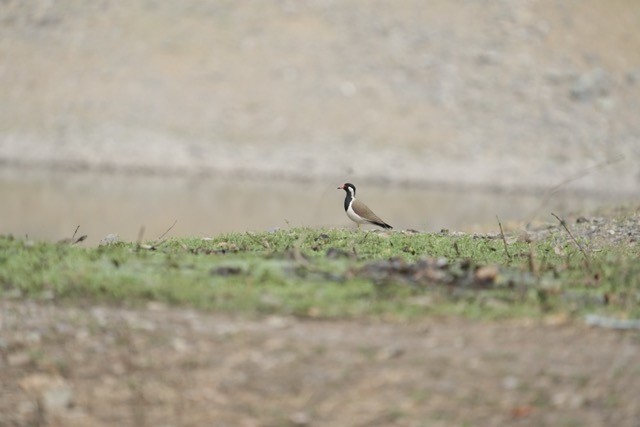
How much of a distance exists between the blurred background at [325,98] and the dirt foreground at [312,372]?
35039 mm

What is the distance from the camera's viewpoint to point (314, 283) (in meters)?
12.1

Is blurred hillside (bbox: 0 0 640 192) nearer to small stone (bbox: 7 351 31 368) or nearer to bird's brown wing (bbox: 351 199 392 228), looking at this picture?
bird's brown wing (bbox: 351 199 392 228)

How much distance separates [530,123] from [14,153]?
2543 cm

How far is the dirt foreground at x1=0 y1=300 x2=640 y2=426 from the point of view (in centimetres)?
958

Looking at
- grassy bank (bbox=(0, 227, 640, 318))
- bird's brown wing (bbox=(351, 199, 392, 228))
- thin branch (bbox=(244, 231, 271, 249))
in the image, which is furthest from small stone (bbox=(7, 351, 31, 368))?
bird's brown wing (bbox=(351, 199, 392, 228))

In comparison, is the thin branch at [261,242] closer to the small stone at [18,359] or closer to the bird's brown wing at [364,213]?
the bird's brown wing at [364,213]

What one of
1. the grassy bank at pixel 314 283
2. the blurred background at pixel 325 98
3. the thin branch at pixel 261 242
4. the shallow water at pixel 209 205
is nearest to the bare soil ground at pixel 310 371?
the grassy bank at pixel 314 283

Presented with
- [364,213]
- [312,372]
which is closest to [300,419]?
[312,372]

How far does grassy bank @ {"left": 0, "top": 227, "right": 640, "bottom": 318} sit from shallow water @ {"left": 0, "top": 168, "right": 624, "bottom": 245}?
1287 cm

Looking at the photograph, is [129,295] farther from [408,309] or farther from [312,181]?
[312,181]

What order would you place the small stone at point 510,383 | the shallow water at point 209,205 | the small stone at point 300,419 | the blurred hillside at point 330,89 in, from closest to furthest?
the small stone at point 300,419
the small stone at point 510,383
the shallow water at point 209,205
the blurred hillside at point 330,89

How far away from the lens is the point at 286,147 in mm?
57219

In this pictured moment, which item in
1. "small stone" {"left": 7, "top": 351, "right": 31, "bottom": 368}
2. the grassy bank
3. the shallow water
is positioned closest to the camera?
"small stone" {"left": 7, "top": 351, "right": 31, "bottom": 368}

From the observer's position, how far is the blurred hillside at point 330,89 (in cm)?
5634
